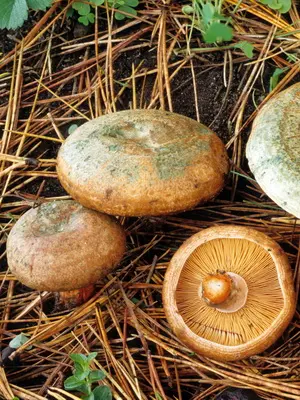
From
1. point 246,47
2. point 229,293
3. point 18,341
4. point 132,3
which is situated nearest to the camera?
point 229,293

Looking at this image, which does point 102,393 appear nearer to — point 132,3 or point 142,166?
point 142,166

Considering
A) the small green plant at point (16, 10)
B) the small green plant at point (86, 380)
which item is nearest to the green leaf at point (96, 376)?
the small green plant at point (86, 380)

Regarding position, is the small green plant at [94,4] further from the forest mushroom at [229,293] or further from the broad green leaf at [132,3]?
the forest mushroom at [229,293]

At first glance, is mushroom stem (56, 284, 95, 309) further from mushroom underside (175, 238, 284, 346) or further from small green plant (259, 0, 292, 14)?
small green plant (259, 0, 292, 14)

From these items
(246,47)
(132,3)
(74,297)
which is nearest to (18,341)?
(74,297)

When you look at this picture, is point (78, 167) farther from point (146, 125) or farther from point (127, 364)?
point (127, 364)

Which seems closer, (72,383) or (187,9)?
(72,383)
